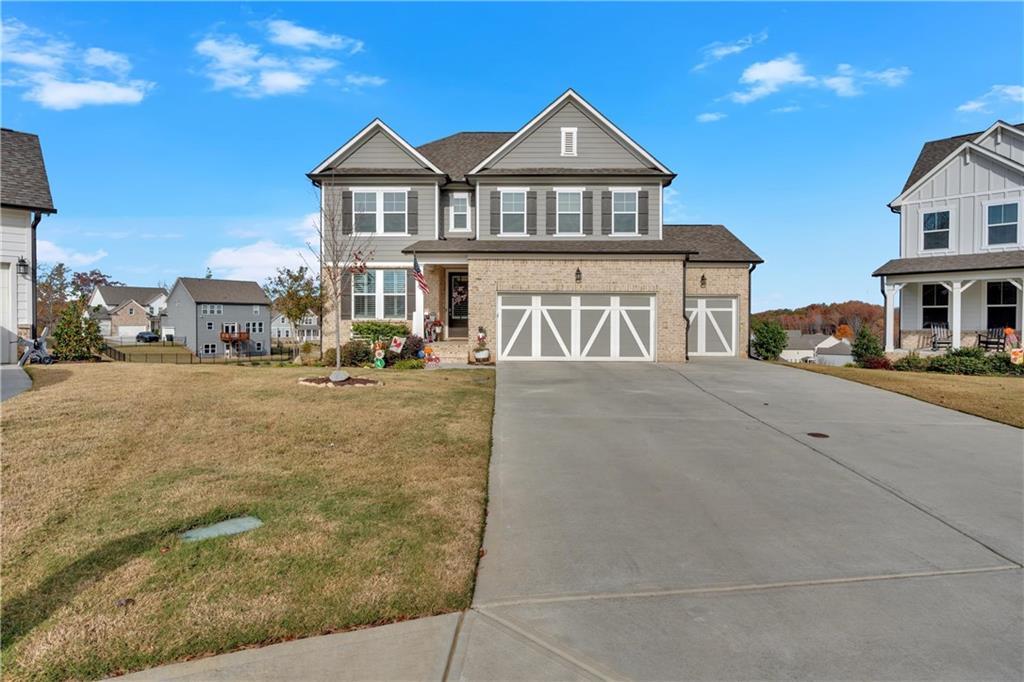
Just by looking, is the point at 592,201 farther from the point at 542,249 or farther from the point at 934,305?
the point at 934,305

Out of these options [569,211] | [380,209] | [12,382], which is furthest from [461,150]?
[12,382]

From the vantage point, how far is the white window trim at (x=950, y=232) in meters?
24.0

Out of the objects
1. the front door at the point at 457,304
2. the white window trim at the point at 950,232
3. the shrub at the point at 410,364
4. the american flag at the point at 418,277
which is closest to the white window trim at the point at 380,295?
the american flag at the point at 418,277

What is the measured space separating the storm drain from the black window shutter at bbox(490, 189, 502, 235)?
1825 cm

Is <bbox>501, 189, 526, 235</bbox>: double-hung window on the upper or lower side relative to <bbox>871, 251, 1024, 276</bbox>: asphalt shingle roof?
upper

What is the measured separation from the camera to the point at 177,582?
13.1ft

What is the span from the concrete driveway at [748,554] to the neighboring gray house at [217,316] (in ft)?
197

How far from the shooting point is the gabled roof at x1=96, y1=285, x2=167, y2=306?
86062mm

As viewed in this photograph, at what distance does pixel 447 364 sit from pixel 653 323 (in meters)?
7.40

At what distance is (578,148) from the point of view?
22438 mm

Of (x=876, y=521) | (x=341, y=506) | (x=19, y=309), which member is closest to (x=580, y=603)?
(x=341, y=506)

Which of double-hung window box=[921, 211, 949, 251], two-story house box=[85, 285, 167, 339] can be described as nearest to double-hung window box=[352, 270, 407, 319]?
double-hung window box=[921, 211, 949, 251]

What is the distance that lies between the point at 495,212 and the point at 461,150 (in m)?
5.32

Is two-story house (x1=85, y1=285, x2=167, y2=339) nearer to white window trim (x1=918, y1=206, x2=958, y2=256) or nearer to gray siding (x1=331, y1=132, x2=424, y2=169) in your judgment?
gray siding (x1=331, y1=132, x2=424, y2=169)
